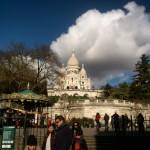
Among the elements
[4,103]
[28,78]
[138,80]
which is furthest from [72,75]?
[4,103]

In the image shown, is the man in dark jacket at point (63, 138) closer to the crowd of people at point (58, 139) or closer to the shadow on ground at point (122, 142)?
the crowd of people at point (58, 139)

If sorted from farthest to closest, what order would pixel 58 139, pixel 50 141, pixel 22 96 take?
1. pixel 22 96
2. pixel 50 141
3. pixel 58 139

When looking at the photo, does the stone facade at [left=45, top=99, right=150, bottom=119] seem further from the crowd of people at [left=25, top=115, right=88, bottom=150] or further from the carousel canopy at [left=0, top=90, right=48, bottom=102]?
the crowd of people at [left=25, top=115, right=88, bottom=150]

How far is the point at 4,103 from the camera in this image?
24.2 meters

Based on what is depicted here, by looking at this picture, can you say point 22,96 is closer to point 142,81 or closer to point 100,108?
point 100,108

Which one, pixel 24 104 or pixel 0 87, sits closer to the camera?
pixel 24 104

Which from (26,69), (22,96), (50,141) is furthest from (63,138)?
(26,69)

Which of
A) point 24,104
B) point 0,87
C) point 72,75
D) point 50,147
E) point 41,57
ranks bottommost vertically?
point 50,147

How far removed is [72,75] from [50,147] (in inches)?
4976

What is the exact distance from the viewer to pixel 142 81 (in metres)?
77.1

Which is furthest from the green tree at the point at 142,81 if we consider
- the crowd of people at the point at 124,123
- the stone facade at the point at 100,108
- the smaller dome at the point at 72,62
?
the smaller dome at the point at 72,62

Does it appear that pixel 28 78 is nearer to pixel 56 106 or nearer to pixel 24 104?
pixel 56 106

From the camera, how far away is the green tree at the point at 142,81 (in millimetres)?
72037

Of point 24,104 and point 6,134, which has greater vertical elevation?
point 24,104
